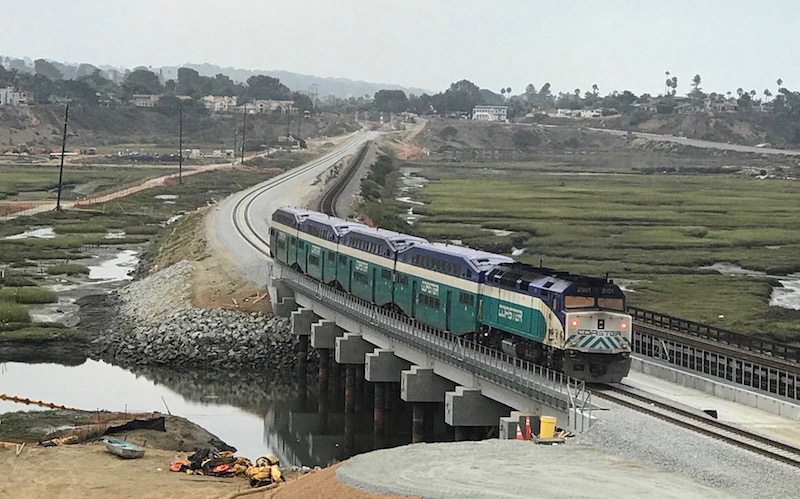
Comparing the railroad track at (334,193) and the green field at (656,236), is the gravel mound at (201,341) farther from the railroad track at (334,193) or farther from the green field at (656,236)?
the railroad track at (334,193)

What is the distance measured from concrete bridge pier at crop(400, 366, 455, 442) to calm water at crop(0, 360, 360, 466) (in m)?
4.22

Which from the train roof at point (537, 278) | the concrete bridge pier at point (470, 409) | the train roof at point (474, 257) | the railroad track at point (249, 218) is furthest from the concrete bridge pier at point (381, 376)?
the railroad track at point (249, 218)

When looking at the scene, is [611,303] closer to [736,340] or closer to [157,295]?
[736,340]

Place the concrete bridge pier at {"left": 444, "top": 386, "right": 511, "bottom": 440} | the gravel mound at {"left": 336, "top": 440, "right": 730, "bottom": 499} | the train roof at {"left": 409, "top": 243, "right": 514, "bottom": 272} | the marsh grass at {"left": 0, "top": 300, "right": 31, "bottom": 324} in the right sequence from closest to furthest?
the gravel mound at {"left": 336, "top": 440, "right": 730, "bottom": 499} < the concrete bridge pier at {"left": 444, "top": 386, "right": 511, "bottom": 440} < the train roof at {"left": 409, "top": 243, "right": 514, "bottom": 272} < the marsh grass at {"left": 0, "top": 300, "right": 31, "bottom": 324}

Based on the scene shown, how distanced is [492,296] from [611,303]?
236 inches

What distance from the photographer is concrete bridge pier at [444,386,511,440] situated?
45.9 m

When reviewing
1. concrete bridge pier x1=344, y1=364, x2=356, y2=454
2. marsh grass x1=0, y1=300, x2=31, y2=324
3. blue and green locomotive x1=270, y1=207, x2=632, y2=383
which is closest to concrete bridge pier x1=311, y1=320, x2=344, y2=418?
concrete bridge pier x1=344, y1=364, x2=356, y2=454

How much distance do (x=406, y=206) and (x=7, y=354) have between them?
310 feet

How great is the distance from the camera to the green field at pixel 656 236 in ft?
287

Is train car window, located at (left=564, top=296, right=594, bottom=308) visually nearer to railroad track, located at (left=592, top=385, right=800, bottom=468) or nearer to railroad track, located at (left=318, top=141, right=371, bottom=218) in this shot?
railroad track, located at (left=592, top=385, right=800, bottom=468)

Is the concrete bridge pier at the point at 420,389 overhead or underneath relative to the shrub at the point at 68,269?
overhead

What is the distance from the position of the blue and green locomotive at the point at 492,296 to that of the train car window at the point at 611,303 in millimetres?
35

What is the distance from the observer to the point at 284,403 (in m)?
63.6

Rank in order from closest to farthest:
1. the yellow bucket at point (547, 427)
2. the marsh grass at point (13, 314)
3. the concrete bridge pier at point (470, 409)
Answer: the yellow bucket at point (547, 427), the concrete bridge pier at point (470, 409), the marsh grass at point (13, 314)
